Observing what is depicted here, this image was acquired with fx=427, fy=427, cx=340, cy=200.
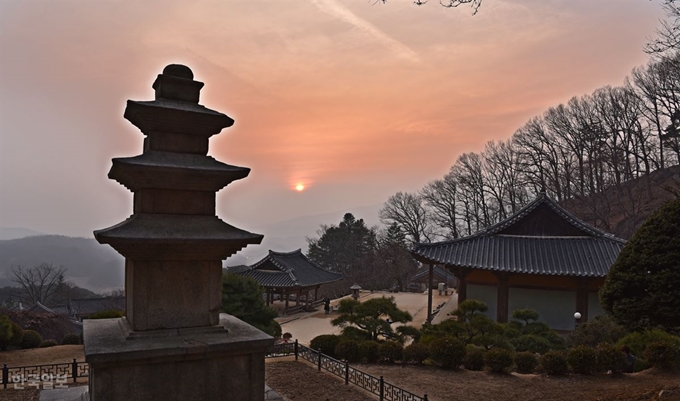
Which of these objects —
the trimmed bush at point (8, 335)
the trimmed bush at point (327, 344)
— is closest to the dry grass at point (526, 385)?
the trimmed bush at point (327, 344)

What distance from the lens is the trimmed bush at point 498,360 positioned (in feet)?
39.1

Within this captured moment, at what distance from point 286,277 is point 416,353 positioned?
19.4 m

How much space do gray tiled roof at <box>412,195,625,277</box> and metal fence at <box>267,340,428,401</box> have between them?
9.02 m

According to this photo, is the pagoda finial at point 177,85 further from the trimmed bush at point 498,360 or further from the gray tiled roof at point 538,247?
the gray tiled roof at point 538,247

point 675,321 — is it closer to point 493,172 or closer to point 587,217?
point 587,217

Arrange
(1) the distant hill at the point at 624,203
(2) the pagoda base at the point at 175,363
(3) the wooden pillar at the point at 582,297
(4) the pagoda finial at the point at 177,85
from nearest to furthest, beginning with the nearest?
(2) the pagoda base at the point at 175,363
(4) the pagoda finial at the point at 177,85
(3) the wooden pillar at the point at 582,297
(1) the distant hill at the point at 624,203

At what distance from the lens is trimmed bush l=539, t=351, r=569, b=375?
11609 millimetres

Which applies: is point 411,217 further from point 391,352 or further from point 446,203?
point 391,352

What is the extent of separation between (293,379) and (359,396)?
227cm

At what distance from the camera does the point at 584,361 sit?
11.5m

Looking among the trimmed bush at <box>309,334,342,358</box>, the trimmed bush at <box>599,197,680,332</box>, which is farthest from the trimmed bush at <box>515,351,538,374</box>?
the trimmed bush at <box>309,334,342,358</box>

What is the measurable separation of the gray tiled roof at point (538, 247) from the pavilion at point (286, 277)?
1263 centimetres

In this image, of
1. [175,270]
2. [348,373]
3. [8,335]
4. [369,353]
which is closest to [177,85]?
[175,270]

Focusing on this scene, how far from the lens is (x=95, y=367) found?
15.6 feet
